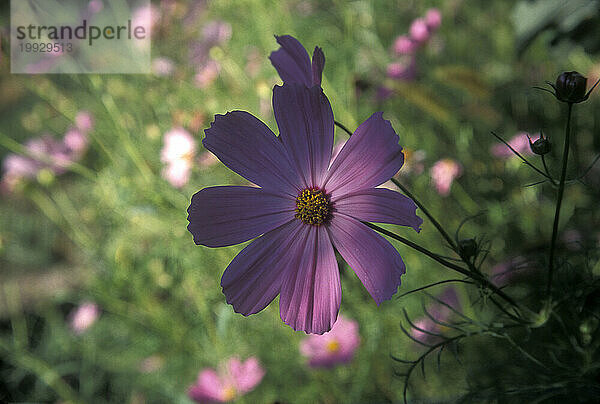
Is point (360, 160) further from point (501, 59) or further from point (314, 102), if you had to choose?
point (501, 59)

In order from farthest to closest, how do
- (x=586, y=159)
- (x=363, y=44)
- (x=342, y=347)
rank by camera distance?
(x=363, y=44)
(x=586, y=159)
(x=342, y=347)

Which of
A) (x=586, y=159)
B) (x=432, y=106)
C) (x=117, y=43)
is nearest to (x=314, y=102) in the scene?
(x=432, y=106)

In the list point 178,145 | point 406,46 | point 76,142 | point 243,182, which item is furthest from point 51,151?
point 406,46

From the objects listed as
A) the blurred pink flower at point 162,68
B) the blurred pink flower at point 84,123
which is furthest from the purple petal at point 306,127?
the blurred pink flower at point 162,68

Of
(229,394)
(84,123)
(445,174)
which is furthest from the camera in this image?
(84,123)

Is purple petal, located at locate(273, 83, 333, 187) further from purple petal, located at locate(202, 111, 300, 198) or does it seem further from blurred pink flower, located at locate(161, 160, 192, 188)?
blurred pink flower, located at locate(161, 160, 192, 188)

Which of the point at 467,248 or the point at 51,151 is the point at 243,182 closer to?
the point at 51,151
